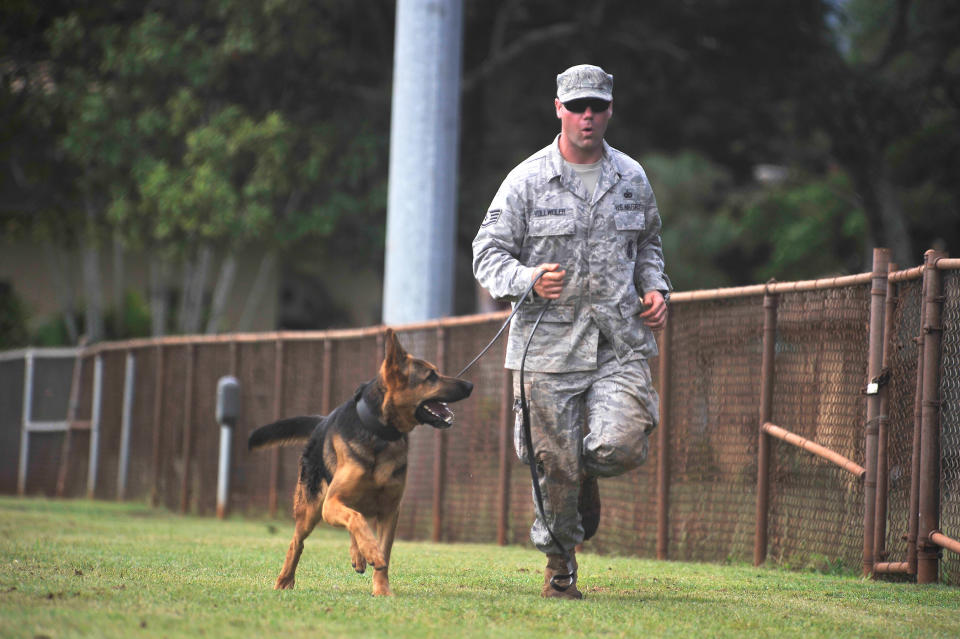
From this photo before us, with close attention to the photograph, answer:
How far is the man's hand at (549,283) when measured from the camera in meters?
6.12

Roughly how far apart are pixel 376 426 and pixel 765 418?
3151 millimetres

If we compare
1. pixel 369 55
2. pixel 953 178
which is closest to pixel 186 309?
pixel 369 55

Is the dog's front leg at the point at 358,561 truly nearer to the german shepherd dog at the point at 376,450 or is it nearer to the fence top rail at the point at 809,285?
the german shepherd dog at the point at 376,450

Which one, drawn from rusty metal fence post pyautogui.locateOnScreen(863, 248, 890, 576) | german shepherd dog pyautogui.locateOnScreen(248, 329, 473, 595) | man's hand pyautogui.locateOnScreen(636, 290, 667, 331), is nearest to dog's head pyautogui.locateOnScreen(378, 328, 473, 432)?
german shepherd dog pyautogui.locateOnScreen(248, 329, 473, 595)

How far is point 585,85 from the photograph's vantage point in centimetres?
632

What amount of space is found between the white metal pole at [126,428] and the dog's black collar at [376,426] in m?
12.3

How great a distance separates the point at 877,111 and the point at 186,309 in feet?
44.3

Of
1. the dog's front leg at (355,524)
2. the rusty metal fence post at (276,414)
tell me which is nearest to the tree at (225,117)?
the rusty metal fence post at (276,414)

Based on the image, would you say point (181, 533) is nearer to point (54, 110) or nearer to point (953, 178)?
point (54, 110)

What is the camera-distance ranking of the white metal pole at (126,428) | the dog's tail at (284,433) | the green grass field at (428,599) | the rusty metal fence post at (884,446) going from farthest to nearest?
the white metal pole at (126,428) → the dog's tail at (284,433) → the rusty metal fence post at (884,446) → the green grass field at (428,599)

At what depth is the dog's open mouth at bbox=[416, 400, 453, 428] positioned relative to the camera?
6727 mm

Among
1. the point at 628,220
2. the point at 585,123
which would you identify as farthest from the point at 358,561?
the point at 585,123

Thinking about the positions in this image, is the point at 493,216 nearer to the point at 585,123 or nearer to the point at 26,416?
the point at 585,123

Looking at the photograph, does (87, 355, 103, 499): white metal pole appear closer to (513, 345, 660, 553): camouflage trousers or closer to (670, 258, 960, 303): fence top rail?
(670, 258, 960, 303): fence top rail
